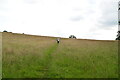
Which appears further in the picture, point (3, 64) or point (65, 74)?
point (3, 64)

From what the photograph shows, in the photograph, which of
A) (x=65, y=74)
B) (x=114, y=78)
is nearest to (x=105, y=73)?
(x=114, y=78)

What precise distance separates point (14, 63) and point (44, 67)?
7.28 ft

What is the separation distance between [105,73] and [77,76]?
7.38 ft

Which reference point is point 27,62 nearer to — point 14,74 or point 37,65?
point 37,65

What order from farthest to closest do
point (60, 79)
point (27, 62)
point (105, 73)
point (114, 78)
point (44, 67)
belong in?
point (27, 62), point (44, 67), point (105, 73), point (114, 78), point (60, 79)

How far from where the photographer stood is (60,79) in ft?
48.0

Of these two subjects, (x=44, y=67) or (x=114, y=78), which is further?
(x=44, y=67)

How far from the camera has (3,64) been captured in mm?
17922

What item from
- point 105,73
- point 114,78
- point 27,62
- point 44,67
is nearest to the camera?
point 114,78

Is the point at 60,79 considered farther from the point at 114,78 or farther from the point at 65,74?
the point at 114,78

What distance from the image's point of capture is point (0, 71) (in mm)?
15852

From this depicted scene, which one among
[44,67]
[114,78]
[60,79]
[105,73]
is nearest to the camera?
[60,79]

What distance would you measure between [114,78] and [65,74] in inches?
121

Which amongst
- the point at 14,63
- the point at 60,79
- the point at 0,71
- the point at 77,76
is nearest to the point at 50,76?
the point at 60,79
